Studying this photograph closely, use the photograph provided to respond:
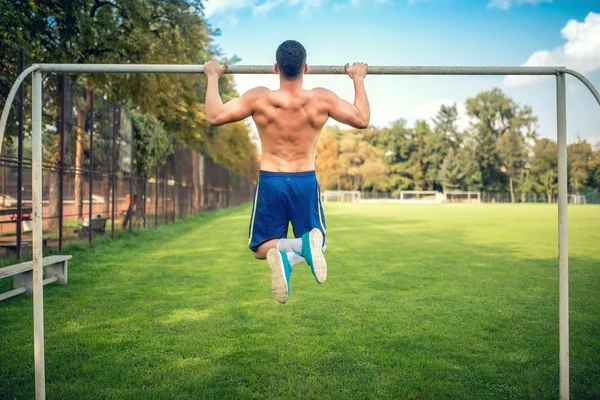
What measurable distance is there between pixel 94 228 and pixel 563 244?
11669 mm

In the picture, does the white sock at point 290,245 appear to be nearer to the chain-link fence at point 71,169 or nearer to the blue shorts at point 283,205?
the blue shorts at point 283,205

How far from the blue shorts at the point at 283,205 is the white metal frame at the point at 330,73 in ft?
2.91

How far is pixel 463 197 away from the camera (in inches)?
3221

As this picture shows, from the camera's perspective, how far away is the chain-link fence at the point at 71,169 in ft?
28.7

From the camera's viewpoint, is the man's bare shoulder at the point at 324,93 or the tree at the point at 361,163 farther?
the tree at the point at 361,163

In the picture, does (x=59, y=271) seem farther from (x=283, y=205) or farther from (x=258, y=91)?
(x=258, y=91)

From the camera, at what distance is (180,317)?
5879mm

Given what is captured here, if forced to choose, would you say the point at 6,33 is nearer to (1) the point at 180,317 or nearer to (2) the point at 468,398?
(1) the point at 180,317

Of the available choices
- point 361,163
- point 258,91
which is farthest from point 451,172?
point 258,91

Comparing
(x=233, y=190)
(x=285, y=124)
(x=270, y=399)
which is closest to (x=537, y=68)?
(x=285, y=124)

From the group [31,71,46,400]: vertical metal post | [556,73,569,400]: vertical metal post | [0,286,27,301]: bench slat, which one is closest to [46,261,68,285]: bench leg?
[0,286,27,301]: bench slat

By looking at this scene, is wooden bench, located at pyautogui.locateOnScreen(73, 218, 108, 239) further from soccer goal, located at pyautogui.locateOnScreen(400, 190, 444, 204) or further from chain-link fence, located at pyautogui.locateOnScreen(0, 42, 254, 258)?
soccer goal, located at pyautogui.locateOnScreen(400, 190, 444, 204)

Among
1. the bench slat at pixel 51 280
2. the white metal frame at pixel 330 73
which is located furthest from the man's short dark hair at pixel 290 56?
the bench slat at pixel 51 280

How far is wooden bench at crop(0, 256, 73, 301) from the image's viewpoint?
629 centimetres
